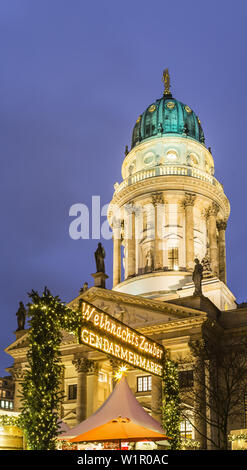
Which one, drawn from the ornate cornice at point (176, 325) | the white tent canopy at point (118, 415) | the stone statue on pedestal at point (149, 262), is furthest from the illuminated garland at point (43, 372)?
the stone statue on pedestal at point (149, 262)

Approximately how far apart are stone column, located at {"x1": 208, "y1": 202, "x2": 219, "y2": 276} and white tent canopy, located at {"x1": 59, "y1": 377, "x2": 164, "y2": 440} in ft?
143

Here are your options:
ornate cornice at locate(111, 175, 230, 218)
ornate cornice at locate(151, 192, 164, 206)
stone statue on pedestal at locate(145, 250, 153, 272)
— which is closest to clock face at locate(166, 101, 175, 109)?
ornate cornice at locate(111, 175, 230, 218)

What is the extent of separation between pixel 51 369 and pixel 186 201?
4911 cm

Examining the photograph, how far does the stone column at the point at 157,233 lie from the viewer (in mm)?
64094

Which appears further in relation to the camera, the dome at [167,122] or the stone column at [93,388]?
the dome at [167,122]

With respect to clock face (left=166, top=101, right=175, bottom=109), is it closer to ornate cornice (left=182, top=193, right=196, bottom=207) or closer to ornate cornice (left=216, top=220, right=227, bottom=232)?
ornate cornice (left=182, top=193, right=196, bottom=207)

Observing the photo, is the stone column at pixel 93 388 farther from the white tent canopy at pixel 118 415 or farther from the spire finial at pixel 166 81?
the spire finial at pixel 166 81

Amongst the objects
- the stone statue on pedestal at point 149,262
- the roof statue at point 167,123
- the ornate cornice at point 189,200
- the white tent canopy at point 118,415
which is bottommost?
the white tent canopy at point 118,415

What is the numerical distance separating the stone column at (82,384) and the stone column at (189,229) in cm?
1659

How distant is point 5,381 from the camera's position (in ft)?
450

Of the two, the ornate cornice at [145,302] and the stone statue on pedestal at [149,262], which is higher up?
the stone statue on pedestal at [149,262]

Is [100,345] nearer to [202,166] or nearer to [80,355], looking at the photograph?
[80,355]

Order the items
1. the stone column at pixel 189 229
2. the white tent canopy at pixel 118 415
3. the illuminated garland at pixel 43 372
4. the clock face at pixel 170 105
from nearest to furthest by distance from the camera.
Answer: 1. the illuminated garland at pixel 43 372
2. the white tent canopy at pixel 118 415
3. the stone column at pixel 189 229
4. the clock face at pixel 170 105
